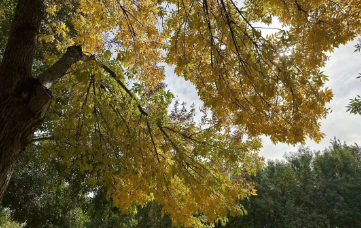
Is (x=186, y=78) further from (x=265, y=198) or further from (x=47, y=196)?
(x=265, y=198)

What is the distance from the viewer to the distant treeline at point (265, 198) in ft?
20.2

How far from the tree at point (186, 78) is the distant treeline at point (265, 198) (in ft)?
11.3

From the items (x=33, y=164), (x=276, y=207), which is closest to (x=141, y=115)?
(x=33, y=164)

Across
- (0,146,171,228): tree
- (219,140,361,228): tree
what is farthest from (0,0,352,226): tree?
(219,140,361,228): tree

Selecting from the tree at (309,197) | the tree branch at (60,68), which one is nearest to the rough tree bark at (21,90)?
the tree branch at (60,68)

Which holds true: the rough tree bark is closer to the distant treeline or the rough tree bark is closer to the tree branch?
the tree branch

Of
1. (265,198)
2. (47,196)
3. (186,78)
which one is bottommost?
(47,196)

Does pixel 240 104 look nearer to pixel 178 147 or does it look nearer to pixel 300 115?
pixel 300 115

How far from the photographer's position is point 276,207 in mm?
17891

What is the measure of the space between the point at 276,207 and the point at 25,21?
1930 centimetres

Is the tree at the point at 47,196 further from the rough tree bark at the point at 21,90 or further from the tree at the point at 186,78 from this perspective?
the rough tree bark at the point at 21,90

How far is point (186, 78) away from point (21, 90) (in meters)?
1.65

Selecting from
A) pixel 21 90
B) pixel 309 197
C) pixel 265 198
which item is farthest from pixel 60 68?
pixel 309 197

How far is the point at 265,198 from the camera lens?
1775 centimetres
